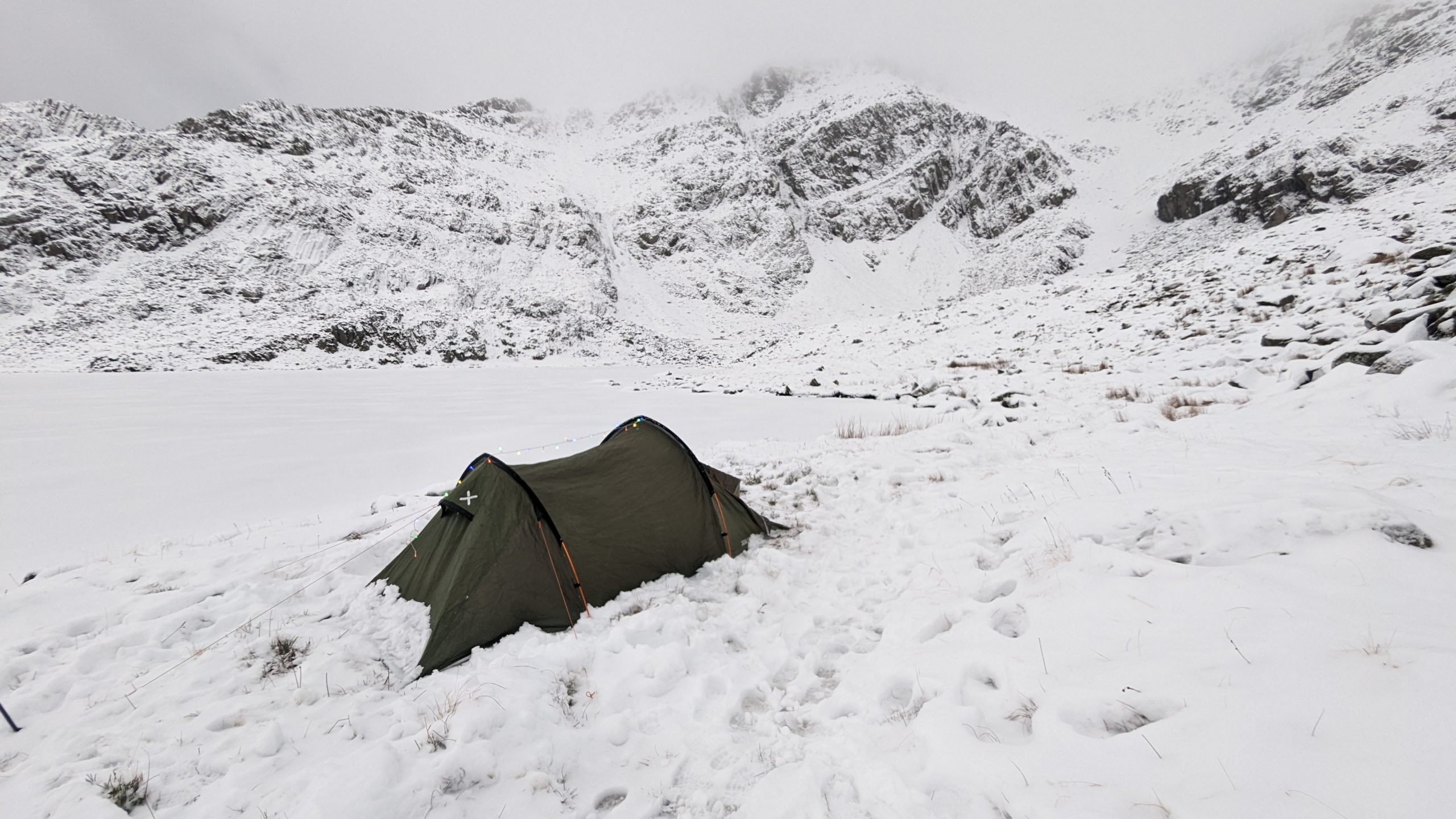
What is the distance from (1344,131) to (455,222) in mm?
80823

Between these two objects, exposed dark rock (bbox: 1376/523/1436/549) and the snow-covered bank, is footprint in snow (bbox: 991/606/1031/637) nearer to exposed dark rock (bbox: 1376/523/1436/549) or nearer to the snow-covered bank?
the snow-covered bank

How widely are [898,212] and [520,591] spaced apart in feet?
259

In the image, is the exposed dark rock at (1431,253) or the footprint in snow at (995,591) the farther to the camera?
the exposed dark rock at (1431,253)

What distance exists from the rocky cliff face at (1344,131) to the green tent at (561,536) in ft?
167

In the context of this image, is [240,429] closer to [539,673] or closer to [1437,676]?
[539,673]

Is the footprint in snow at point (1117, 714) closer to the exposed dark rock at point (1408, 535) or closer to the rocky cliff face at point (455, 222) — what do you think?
the exposed dark rock at point (1408, 535)

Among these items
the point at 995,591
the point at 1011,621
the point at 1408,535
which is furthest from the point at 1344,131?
the point at 1011,621

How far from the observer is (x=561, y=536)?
4.62 m

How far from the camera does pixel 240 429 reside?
12.7 metres

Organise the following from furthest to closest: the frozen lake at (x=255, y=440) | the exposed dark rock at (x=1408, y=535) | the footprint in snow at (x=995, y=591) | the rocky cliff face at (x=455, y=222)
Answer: the rocky cliff face at (x=455, y=222) → the frozen lake at (x=255, y=440) → the footprint in snow at (x=995, y=591) → the exposed dark rock at (x=1408, y=535)

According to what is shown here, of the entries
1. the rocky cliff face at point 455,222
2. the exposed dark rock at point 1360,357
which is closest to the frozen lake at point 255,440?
the exposed dark rock at point 1360,357

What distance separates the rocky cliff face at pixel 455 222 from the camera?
37625 millimetres

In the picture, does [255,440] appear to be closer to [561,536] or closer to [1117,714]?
[561,536]

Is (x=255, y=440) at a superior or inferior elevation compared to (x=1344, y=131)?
inferior
